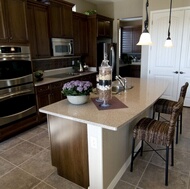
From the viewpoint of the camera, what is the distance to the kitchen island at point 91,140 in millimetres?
1608

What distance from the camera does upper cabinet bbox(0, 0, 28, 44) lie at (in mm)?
2698

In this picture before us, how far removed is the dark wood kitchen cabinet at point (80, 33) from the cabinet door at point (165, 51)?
183cm

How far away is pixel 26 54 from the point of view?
305 centimetres

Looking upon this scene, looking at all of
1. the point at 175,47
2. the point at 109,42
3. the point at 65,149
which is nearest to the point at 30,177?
the point at 65,149

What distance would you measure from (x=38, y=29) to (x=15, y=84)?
1280mm

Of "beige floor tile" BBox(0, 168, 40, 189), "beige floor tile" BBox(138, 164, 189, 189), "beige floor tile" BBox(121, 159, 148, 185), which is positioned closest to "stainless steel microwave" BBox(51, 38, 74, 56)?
"beige floor tile" BBox(0, 168, 40, 189)

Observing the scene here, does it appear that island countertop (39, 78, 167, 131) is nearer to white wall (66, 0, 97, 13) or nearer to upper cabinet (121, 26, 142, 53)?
white wall (66, 0, 97, 13)

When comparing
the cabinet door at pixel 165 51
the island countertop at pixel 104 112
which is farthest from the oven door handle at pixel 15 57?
the cabinet door at pixel 165 51

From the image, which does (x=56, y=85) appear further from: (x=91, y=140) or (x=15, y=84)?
(x=91, y=140)

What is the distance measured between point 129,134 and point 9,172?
1.64 m

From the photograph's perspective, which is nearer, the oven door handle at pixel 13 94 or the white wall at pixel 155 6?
the oven door handle at pixel 13 94

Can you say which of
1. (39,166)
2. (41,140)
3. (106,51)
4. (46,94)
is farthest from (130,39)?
(39,166)

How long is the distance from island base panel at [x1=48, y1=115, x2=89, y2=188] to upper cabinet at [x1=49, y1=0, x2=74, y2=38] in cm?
265

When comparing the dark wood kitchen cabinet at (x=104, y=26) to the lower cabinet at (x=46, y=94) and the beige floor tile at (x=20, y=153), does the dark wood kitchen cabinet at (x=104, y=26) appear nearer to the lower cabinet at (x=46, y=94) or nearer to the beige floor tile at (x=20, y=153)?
the lower cabinet at (x=46, y=94)
